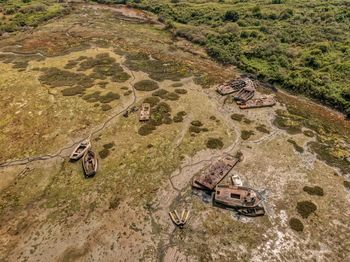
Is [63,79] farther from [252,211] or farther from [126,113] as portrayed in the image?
[252,211]

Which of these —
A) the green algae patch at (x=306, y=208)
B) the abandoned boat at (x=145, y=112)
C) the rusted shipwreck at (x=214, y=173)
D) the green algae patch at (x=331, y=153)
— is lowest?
the abandoned boat at (x=145, y=112)

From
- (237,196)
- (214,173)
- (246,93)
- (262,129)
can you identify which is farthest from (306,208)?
(246,93)

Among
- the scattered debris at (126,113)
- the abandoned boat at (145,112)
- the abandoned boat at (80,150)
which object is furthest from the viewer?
the scattered debris at (126,113)

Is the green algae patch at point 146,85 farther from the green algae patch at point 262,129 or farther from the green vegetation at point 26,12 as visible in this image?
the green vegetation at point 26,12

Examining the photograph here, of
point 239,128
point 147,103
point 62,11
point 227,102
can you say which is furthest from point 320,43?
point 62,11

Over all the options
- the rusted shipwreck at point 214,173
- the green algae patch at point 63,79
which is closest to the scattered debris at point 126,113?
the green algae patch at point 63,79

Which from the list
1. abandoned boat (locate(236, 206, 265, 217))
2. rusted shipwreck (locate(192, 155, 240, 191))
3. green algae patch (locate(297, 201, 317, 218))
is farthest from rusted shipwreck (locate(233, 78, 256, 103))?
abandoned boat (locate(236, 206, 265, 217))
